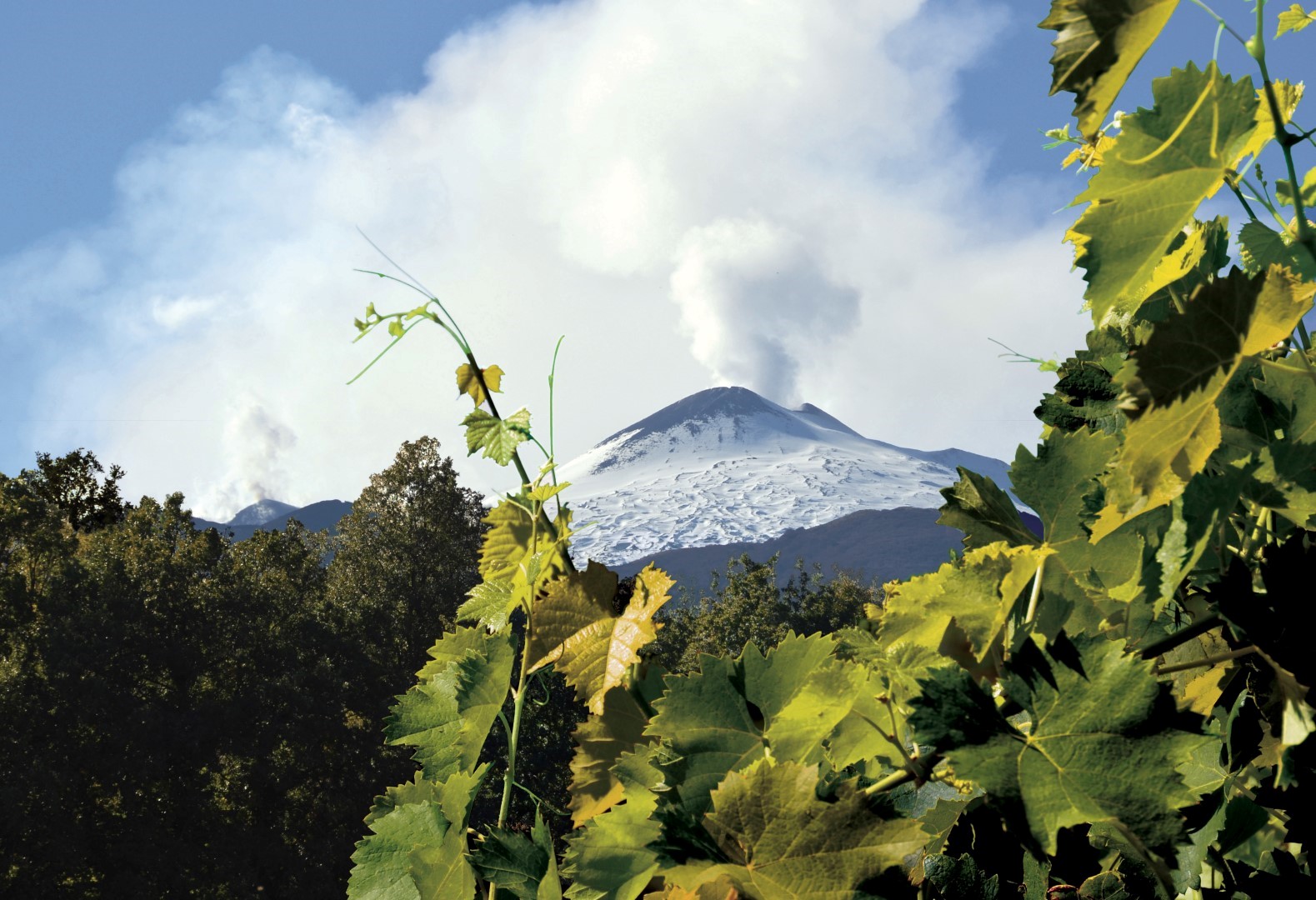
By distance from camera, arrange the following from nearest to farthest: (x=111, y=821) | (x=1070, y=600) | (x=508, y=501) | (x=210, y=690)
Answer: (x=1070, y=600)
(x=508, y=501)
(x=111, y=821)
(x=210, y=690)

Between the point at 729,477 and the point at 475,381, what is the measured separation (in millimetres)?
118179

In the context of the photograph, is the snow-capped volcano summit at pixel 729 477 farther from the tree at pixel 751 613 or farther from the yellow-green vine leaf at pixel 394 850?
the yellow-green vine leaf at pixel 394 850

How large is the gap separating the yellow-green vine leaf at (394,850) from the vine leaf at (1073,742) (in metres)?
0.33

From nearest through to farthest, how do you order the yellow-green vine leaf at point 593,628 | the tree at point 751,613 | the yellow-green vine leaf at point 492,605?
the yellow-green vine leaf at point 593,628 → the yellow-green vine leaf at point 492,605 → the tree at point 751,613

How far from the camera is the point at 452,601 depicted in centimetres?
2152

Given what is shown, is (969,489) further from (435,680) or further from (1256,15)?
(435,680)

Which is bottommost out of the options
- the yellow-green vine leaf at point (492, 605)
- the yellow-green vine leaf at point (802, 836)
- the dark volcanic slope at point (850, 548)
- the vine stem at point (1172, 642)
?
the yellow-green vine leaf at point (802, 836)

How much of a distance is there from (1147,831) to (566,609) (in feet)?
0.97

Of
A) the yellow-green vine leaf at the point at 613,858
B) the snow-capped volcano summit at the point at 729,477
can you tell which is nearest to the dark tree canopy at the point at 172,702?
the yellow-green vine leaf at the point at 613,858

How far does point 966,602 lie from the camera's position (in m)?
0.42

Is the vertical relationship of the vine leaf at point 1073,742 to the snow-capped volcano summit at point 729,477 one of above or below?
below

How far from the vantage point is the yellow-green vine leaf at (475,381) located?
62 cm

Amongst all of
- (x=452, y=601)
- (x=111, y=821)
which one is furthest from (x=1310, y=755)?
(x=452, y=601)

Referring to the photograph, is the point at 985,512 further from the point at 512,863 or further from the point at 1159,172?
the point at 512,863
